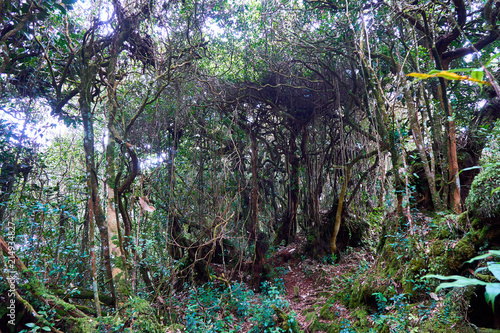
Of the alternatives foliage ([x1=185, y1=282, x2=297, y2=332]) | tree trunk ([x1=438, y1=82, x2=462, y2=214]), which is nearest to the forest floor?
foliage ([x1=185, y1=282, x2=297, y2=332])

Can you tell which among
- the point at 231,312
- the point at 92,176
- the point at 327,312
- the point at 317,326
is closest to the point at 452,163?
the point at 327,312

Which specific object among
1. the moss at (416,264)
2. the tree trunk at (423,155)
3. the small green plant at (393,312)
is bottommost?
the small green plant at (393,312)

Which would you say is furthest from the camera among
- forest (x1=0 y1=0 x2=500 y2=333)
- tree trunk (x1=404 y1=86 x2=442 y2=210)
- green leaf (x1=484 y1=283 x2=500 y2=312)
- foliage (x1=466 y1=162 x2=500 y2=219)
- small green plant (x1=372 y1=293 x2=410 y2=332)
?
tree trunk (x1=404 y1=86 x2=442 y2=210)

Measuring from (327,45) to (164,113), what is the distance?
326 cm

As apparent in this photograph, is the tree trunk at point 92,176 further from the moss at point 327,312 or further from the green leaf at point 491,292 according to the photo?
the green leaf at point 491,292

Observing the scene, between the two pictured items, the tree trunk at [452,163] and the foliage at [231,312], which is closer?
the tree trunk at [452,163]

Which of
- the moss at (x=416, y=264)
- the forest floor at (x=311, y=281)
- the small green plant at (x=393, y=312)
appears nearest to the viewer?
the small green plant at (x=393, y=312)

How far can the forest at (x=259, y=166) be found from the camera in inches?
107

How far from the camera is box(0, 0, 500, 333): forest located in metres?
2.71

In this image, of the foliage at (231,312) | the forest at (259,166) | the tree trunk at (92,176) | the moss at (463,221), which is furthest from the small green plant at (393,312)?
the tree trunk at (92,176)

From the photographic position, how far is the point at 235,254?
576 centimetres

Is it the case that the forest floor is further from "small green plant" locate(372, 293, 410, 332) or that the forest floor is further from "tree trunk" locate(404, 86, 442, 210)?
"tree trunk" locate(404, 86, 442, 210)

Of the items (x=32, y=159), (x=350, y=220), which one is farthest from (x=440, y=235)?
(x=32, y=159)

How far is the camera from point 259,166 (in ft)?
22.8
